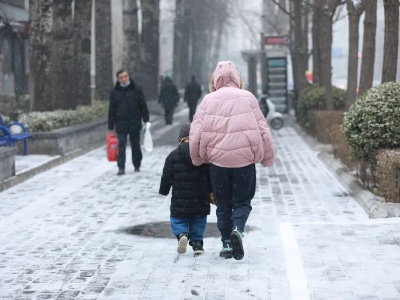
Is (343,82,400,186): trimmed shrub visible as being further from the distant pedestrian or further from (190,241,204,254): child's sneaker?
the distant pedestrian

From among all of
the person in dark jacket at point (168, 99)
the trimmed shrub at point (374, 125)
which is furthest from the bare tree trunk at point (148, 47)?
→ the trimmed shrub at point (374, 125)

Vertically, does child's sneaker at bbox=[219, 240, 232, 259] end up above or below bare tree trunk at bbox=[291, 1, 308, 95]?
below

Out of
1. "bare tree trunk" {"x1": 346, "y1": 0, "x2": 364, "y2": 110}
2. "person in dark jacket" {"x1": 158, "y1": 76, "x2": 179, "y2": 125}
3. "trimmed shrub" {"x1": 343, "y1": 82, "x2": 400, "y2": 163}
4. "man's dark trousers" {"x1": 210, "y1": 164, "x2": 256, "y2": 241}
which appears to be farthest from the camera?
"person in dark jacket" {"x1": 158, "y1": 76, "x2": 179, "y2": 125}

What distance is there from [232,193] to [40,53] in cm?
1562

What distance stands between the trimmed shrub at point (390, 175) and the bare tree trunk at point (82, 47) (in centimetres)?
1737

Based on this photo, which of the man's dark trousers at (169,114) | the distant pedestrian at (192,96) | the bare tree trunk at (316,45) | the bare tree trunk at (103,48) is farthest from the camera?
the man's dark trousers at (169,114)

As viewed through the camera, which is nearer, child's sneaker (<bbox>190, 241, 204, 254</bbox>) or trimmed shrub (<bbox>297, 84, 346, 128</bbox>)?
child's sneaker (<bbox>190, 241, 204, 254</bbox>)

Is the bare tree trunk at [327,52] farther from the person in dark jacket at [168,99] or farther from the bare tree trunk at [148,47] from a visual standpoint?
the bare tree trunk at [148,47]

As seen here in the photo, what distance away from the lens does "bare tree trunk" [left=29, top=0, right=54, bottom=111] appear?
24828mm

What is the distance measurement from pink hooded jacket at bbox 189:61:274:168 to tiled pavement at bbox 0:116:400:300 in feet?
3.12

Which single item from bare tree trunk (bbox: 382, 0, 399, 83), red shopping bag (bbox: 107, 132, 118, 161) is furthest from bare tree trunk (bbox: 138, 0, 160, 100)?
bare tree trunk (bbox: 382, 0, 399, 83)

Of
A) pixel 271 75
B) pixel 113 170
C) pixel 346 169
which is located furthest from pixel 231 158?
pixel 271 75

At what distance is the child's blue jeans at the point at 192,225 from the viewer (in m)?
10.6

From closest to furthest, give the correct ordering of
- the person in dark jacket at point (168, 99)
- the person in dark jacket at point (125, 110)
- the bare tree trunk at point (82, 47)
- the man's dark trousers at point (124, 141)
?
the person in dark jacket at point (125, 110) → the man's dark trousers at point (124, 141) → the bare tree trunk at point (82, 47) → the person in dark jacket at point (168, 99)
